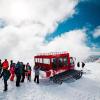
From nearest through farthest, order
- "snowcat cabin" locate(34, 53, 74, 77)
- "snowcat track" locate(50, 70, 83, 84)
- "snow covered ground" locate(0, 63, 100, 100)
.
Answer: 1. "snow covered ground" locate(0, 63, 100, 100)
2. "snowcat track" locate(50, 70, 83, 84)
3. "snowcat cabin" locate(34, 53, 74, 77)

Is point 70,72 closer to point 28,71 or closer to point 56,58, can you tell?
point 56,58

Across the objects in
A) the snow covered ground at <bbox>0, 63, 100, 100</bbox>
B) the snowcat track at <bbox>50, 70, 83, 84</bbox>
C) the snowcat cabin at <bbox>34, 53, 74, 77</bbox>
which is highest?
the snowcat cabin at <bbox>34, 53, 74, 77</bbox>

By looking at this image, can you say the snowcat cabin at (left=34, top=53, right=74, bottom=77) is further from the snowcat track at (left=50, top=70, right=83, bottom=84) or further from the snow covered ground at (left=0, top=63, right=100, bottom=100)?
the snow covered ground at (left=0, top=63, right=100, bottom=100)

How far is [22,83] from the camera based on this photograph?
61.2 ft

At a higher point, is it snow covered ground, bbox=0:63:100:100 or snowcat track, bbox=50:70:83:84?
snowcat track, bbox=50:70:83:84

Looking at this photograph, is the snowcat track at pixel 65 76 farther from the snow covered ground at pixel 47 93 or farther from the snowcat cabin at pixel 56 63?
the snow covered ground at pixel 47 93

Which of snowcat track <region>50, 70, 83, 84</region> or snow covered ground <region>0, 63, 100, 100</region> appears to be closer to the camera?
snow covered ground <region>0, 63, 100, 100</region>

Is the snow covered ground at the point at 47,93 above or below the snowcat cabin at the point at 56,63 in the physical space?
below

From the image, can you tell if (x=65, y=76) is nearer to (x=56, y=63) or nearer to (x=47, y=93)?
(x=56, y=63)

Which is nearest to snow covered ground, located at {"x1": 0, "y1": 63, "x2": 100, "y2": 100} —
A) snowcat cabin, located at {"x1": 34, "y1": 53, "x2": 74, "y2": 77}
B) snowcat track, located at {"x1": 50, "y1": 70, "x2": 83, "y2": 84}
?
snowcat track, located at {"x1": 50, "y1": 70, "x2": 83, "y2": 84}

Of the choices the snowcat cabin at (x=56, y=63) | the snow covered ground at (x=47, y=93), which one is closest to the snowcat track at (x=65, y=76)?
the snowcat cabin at (x=56, y=63)

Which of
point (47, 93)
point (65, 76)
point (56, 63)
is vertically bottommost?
point (47, 93)

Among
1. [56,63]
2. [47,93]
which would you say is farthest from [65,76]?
[47,93]

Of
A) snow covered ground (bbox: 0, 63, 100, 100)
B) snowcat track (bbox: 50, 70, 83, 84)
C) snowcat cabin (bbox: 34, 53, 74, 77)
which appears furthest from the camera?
snowcat cabin (bbox: 34, 53, 74, 77)
